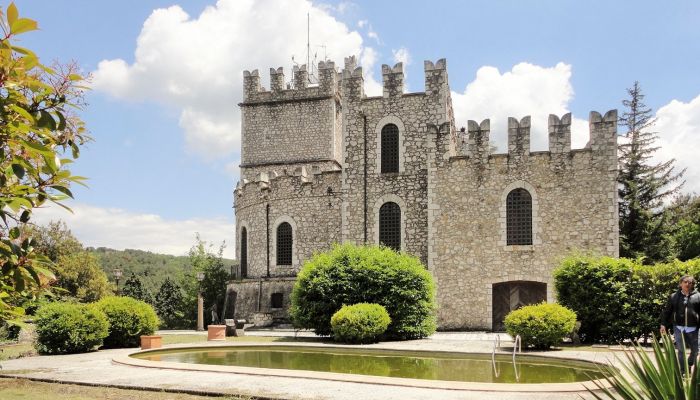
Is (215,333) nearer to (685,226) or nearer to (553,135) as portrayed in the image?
(553,135)

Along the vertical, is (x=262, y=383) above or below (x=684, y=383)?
below

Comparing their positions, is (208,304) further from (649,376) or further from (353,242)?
(649,376)

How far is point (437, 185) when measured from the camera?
1009 inches

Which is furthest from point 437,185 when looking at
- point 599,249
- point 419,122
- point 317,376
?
point 317,376

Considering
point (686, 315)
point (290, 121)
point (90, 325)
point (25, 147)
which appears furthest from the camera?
point (290, 121)

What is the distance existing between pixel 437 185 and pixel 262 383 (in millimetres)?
16472

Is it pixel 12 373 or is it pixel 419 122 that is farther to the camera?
pixel 419 122

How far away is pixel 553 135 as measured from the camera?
24.3 metres

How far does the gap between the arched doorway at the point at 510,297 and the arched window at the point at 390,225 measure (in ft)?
15.6

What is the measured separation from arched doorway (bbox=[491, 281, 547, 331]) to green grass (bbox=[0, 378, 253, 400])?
56.8ft

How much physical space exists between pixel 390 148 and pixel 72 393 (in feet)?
62.5

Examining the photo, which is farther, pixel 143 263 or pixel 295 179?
pixel 143 263

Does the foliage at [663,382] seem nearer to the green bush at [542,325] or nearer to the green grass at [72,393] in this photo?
the green grass at [72,393]

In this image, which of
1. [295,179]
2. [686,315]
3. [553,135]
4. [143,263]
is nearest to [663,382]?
[686,315]
